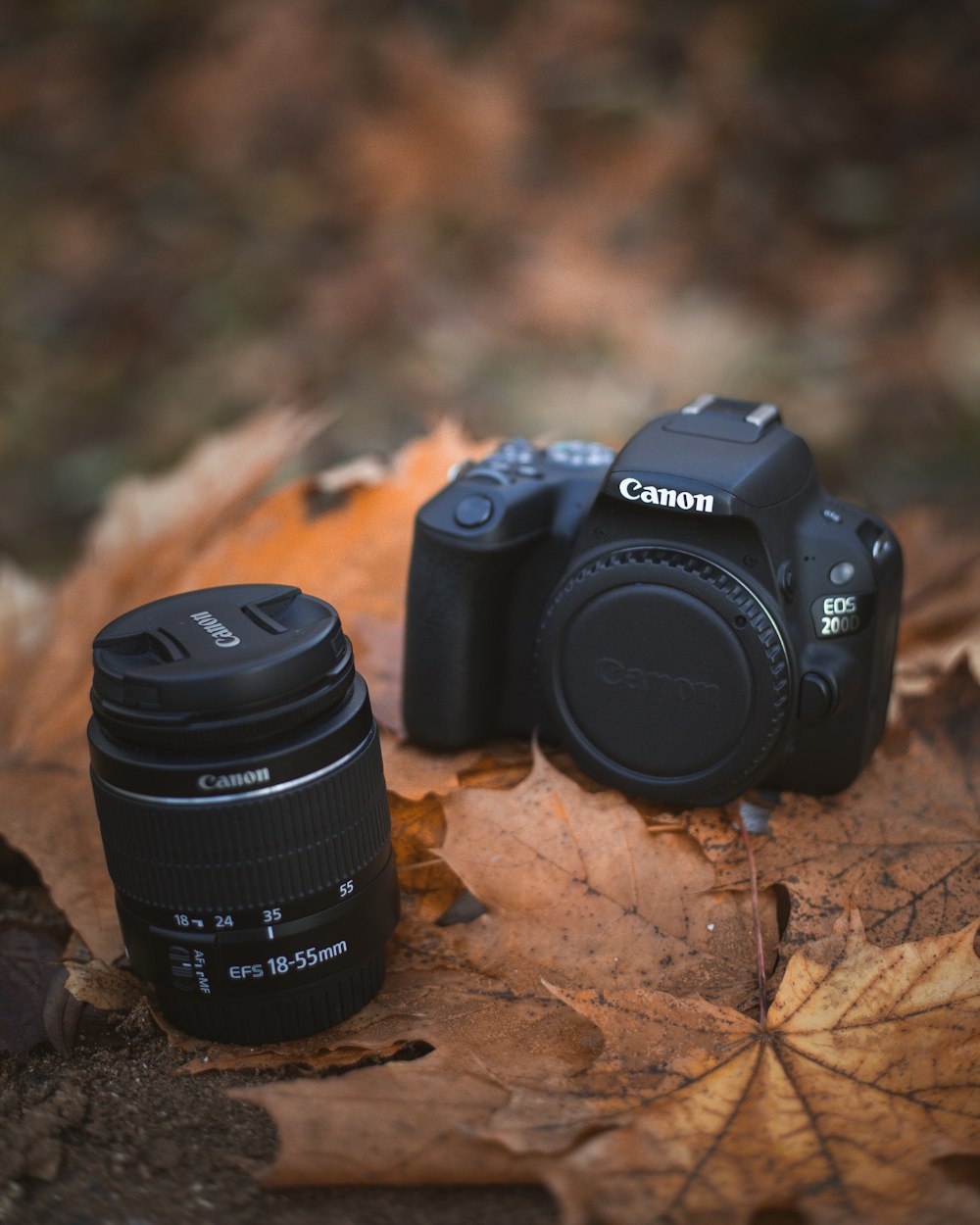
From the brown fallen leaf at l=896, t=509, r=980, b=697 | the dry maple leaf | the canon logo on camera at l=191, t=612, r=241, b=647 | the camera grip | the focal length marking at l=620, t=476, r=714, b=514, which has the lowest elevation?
the brown fallen leaf at l=896, t=509, r=980, b=697

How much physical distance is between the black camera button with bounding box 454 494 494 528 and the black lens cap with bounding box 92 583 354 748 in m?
0.28

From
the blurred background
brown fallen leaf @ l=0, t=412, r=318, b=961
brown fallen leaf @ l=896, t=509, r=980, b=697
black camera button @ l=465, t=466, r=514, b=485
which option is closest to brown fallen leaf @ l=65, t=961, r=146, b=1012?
brown fallen leaf @ l=0, t=412, r=318, b=961

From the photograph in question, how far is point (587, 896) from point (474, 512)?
0.46 meters

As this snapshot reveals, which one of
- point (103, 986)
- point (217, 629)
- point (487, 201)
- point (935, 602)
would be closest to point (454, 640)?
point (217, 629)

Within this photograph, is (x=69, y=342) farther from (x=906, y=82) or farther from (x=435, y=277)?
(x=906, y=82)

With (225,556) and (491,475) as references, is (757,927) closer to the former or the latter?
(491,475)

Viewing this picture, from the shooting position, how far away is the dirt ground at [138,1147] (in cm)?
111

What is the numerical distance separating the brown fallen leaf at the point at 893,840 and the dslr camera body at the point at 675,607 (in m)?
0.05

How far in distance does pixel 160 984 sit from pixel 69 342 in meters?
2.46

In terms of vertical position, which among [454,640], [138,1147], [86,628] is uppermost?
[454,640]

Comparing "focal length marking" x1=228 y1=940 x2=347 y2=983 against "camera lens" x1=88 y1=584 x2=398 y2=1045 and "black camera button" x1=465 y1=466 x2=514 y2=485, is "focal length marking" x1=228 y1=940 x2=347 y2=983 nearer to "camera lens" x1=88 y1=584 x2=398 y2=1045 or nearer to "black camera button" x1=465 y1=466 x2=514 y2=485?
"camera lens" x1=88 y1=584 x2=398 y2=1045

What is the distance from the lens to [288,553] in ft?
6.16

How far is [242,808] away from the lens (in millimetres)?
1205

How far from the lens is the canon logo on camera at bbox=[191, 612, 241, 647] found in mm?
1231
